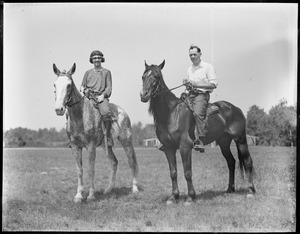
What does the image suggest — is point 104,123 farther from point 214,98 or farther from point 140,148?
point 214,98

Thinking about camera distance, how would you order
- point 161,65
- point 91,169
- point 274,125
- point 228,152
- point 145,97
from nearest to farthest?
point 145,97 < point 161,65 < point 91,169 < point 228,152 < point 274,125

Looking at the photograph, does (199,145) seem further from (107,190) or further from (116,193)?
(107,190)

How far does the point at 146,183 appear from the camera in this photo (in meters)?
9.55

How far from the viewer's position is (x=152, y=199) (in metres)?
8.88

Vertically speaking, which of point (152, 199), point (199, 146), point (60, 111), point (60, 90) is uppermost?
point (60, 90)

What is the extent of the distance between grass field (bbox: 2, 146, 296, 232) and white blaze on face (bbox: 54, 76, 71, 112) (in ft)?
5.76

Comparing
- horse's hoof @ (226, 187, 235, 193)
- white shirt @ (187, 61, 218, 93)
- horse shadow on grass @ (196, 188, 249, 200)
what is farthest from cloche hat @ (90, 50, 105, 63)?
horse's hoof @ (226, 187, 235, 193)

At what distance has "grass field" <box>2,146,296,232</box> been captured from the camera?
825 cm

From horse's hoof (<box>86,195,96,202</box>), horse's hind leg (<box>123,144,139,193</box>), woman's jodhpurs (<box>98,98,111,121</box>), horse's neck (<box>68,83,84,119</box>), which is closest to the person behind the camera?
horse's neck (<box>68,83,84,119</box>)

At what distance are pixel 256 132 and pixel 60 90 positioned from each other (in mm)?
4331

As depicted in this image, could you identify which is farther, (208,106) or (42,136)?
(42,136)

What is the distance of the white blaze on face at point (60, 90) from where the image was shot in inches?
321

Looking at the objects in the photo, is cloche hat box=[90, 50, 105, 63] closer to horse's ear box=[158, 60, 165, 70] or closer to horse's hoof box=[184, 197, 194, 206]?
horse's ear box=[158, 60, 165, 70]

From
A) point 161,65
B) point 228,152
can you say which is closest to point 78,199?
point 161,65
